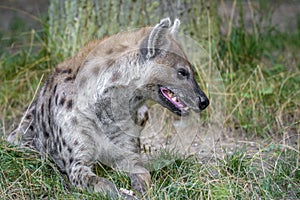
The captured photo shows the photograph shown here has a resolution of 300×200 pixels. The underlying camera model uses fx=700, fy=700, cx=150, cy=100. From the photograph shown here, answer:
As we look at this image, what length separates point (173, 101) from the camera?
475cm

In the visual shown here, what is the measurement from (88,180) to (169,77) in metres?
0.88

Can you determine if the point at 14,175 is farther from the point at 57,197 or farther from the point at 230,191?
the point at 230,191

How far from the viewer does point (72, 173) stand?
4.75 m

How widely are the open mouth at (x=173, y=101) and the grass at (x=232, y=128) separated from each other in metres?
0.36

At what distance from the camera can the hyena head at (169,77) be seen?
4.69 metres

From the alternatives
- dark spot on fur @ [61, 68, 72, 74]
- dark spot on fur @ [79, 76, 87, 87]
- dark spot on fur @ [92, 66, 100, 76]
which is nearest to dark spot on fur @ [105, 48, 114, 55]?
dark spot on fur @ [92, 66, 100, 76]

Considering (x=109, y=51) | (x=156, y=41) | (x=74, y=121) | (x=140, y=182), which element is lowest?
(x=140, y=182)

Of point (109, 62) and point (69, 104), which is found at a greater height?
point (109, 62)

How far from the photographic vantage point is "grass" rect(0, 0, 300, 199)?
450 centimetres

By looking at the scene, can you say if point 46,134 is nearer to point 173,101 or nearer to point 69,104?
point 69,104

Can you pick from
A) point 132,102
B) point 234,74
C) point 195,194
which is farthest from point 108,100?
point 234,74

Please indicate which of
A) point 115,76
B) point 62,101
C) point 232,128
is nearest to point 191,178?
point 115,76

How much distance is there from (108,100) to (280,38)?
131 inches

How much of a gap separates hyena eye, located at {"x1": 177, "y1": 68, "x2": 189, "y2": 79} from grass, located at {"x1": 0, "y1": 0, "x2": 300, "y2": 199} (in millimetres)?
579
